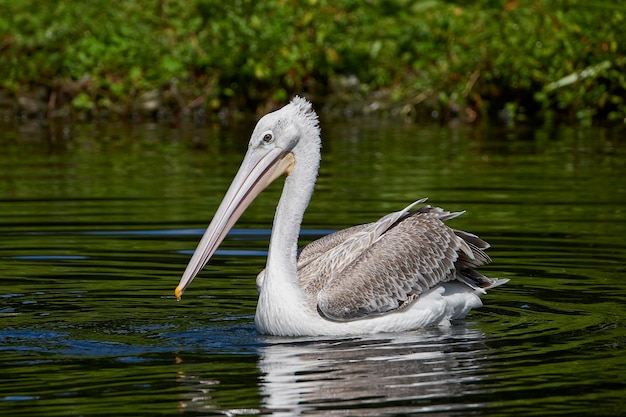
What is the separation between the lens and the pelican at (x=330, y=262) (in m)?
6.88

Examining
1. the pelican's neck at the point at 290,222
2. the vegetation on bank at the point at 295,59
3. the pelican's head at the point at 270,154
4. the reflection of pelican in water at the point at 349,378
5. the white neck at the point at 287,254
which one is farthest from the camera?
the vegetation on bank at the point at 295,59

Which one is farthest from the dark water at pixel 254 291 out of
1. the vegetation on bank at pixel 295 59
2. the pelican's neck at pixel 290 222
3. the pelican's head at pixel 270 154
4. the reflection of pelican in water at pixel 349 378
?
the vegetation on bank at pixel 295 59

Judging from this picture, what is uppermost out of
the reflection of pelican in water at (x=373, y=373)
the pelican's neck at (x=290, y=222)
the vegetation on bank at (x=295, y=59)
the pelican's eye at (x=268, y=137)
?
the vegetation on bank at (x=295, y=59)

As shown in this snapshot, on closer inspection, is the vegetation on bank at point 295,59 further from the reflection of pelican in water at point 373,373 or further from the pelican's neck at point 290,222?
the reflection of pelican in water at point 373,373

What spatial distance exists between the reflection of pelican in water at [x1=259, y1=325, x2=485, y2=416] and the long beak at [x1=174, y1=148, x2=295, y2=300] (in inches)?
23.4

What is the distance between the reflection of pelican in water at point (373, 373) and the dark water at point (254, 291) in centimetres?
1

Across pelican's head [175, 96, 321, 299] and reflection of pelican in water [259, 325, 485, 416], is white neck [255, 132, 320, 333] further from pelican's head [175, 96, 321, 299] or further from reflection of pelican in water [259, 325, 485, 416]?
reflection of pelican in water [259, 325, 485, 416]

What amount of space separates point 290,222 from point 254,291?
122 cm

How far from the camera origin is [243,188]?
7.14m

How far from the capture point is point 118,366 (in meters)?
6.14

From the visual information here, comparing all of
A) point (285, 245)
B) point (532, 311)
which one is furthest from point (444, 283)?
point (285, 245)

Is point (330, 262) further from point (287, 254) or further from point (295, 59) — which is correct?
point (295, 59)

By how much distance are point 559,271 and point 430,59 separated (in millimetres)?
11312

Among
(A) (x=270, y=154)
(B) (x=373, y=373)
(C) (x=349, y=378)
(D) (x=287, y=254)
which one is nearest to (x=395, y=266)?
(D) (x=287, y=254)
